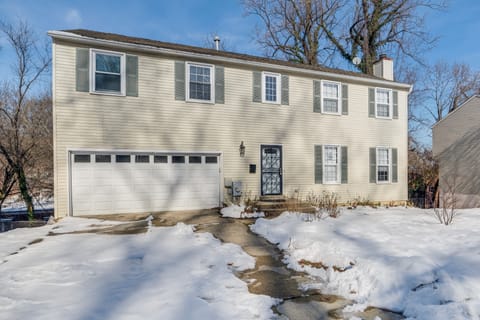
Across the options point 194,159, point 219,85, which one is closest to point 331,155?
point 219,85

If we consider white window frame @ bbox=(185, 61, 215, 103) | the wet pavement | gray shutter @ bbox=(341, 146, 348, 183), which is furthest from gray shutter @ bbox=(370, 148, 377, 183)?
A: white window frame @ bbox=(185, 61, 215, 103)

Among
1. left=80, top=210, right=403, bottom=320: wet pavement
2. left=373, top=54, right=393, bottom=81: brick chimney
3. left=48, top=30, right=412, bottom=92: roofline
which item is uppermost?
left=373, top=54, right=393, bottom=81: brick chimney

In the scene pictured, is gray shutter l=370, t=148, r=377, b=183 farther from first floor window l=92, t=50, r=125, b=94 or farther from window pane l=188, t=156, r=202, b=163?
first floor window l=92, t=50, r=125, b=94

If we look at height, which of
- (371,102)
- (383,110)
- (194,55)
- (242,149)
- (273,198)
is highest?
(194,55)

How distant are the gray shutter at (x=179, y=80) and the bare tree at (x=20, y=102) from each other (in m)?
8.20

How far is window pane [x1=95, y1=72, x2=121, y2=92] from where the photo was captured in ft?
27.7

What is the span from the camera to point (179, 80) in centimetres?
938

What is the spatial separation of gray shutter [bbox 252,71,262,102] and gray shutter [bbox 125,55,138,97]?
4035 millimetres


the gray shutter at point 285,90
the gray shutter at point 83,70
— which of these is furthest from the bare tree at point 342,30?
the gray shutter at point 83,70

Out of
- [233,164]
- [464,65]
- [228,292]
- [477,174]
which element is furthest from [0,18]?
[464,65]

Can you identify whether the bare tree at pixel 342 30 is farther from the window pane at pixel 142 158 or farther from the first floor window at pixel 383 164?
the window pane at pixel 142 158

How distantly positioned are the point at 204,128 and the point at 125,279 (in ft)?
21.0

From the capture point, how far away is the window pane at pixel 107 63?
842 cm

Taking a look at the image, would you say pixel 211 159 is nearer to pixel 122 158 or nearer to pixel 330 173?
pixel 122 158
